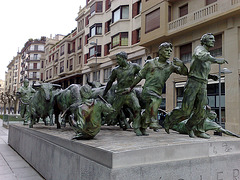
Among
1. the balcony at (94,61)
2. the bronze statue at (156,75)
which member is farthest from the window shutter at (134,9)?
the bronze statue at (156,75)

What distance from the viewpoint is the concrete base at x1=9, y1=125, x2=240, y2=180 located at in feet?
10.8

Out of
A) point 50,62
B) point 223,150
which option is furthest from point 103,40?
point 223,150

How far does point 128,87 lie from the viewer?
5.66 m

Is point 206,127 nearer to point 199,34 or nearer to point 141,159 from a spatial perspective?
point 141,159

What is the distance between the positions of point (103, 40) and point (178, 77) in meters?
13.4

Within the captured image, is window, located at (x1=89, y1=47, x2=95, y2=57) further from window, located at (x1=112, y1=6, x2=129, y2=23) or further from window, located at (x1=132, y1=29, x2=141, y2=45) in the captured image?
window, located at (x1=132, y1=29, x2=141, y2=45)

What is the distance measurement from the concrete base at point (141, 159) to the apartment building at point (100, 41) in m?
18.4

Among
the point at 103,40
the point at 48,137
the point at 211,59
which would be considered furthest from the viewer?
the point at 103,40

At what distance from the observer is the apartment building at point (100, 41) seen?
975 inches

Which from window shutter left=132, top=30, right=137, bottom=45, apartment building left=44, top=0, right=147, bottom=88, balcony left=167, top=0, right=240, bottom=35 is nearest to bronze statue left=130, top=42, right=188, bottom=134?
balcony left=167, top=0, right=240, bottom=35

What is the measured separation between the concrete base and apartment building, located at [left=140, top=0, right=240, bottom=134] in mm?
11496

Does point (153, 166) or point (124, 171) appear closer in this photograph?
point (124, 171)

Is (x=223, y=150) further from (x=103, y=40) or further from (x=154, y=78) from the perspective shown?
(x=103, y=40)

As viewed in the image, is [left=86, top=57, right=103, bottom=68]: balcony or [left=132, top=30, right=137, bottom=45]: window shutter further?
[left=86, top=57, right=103, bottom=68]: balcony
